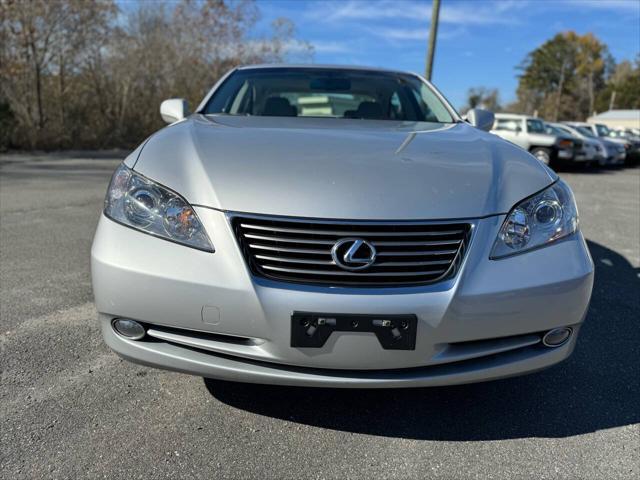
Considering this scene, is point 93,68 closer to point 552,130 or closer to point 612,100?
point 552,130

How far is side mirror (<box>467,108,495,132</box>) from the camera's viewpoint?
11.0ft

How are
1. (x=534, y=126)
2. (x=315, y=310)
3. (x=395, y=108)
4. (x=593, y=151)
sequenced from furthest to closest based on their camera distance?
1. (x=593, y=151)
2. (x=534, y=126)
3. (x=395, y=108)
4. (x=315, y=310)

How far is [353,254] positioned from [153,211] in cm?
74

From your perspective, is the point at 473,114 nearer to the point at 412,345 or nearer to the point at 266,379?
the point at 412,345

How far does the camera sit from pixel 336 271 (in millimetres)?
1717

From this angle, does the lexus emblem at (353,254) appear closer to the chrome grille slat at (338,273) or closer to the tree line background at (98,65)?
the chrome grille slat at (338,273)

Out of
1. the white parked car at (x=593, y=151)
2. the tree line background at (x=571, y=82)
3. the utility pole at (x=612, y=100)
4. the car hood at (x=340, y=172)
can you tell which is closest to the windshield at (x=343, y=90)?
the car hood at (x=340, y=172)

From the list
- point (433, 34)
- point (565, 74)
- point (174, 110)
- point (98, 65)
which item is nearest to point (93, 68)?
point (98, 65)

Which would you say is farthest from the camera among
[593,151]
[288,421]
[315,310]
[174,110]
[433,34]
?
[593,151]

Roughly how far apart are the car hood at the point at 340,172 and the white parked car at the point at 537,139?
12848mm

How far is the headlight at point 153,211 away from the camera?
1.79 metres

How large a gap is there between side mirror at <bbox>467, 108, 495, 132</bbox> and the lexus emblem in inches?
76.8

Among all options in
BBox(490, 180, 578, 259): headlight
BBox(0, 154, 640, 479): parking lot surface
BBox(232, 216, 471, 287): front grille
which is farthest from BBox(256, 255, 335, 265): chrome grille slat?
BBox(490, 180, 578, 259): headlight

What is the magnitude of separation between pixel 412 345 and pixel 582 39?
315ft
